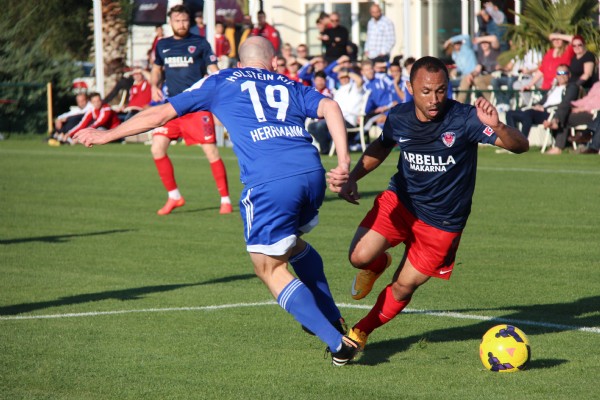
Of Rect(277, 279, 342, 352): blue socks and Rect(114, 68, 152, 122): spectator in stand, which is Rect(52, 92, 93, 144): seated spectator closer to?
Rect(114, 68, 152, 122): spectator in stand

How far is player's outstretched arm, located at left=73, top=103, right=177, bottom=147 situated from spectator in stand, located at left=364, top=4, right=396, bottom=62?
20103mm

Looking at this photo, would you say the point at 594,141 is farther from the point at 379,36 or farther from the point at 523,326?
the point at 523,326

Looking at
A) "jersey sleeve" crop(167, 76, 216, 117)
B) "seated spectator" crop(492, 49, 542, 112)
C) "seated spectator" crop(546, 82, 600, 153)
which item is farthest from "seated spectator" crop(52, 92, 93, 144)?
"jersey sleeve" crop(167, 76, 216, 117)

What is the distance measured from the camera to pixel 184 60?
14203 mm

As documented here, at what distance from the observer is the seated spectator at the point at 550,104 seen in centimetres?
2003

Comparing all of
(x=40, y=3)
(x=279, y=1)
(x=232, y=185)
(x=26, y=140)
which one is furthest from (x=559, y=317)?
(x=40, y=3)

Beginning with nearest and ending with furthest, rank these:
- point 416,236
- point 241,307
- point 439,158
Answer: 1. point 439,158
2. point 416,236
3. point 241,307

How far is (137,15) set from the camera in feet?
112

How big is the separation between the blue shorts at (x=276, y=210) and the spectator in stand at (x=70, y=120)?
22.4m

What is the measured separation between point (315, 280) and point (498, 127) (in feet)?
4.83

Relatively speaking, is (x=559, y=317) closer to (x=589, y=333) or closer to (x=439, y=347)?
(x=589, y=333)

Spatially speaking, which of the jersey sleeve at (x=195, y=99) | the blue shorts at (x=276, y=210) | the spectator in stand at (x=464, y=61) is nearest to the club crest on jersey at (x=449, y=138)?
the blue shorts at (x=276, y=210)

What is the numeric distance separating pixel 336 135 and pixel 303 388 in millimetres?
1413

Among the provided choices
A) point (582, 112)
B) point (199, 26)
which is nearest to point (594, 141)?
point (582, 112)
